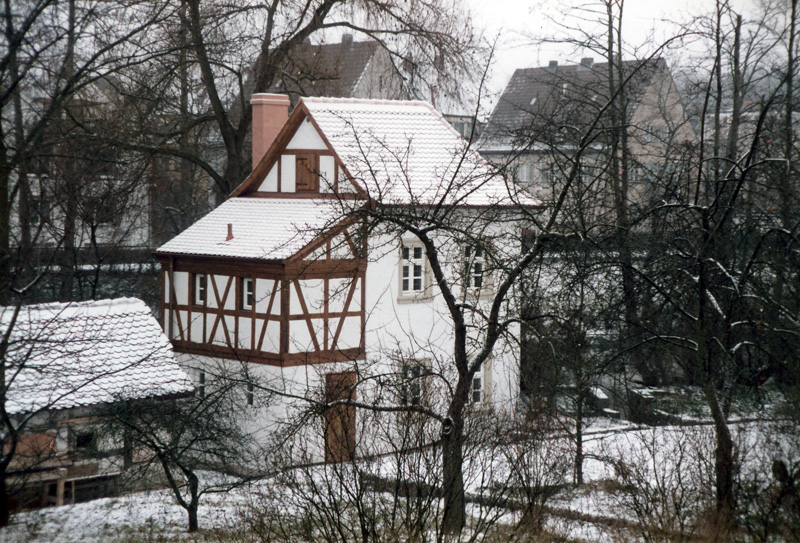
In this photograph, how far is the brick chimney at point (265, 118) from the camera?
21.8m

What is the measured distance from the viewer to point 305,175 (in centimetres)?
1995

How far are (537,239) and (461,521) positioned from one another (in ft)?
9.98

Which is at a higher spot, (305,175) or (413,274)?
(305,175)

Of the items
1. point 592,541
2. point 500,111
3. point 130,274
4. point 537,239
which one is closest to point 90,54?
point 537,239

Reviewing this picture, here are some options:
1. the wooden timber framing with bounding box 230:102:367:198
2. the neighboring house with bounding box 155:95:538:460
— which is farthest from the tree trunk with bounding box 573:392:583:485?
the wooden timber framing with bounding box 230:102:367:198

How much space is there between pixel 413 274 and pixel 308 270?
98.7 inches

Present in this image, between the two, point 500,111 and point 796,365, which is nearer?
point 796,365

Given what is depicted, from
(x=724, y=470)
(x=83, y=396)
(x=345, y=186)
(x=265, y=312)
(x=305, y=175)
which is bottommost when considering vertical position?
(x=83, y=396)

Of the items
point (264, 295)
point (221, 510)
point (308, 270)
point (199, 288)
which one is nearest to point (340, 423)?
→ point (221, 510)

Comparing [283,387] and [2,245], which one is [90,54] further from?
[283,387]

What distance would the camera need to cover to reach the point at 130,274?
30516 mm

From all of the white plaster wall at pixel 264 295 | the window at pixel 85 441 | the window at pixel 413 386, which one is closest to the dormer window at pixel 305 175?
the white plaster wall at pixel 264 295

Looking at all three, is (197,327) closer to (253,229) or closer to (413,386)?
(253,229)

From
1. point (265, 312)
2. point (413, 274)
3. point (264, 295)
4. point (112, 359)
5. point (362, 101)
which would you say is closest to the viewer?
point (112, 359)
